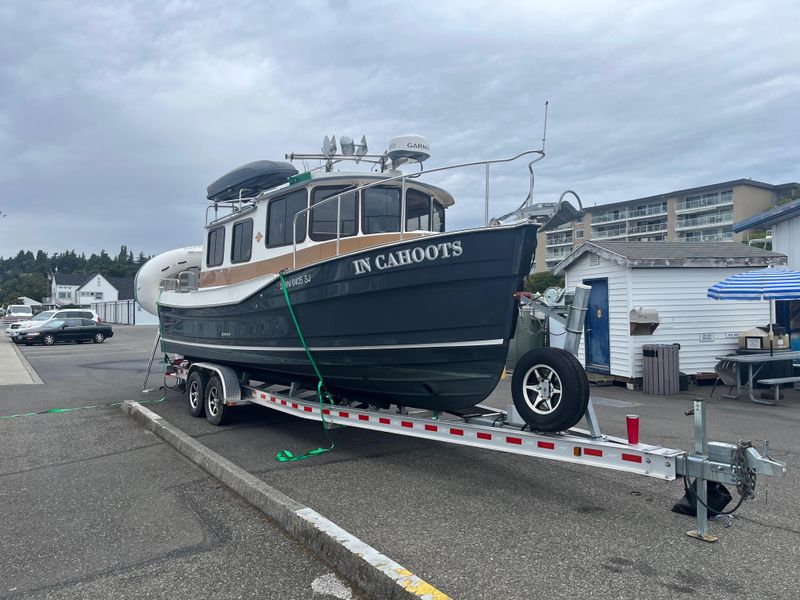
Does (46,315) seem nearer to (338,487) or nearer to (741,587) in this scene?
(338,487)

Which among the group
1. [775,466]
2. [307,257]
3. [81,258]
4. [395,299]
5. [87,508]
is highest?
[81,258]

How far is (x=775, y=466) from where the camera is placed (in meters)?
3.60

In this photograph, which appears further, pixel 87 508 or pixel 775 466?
pixel 87 508

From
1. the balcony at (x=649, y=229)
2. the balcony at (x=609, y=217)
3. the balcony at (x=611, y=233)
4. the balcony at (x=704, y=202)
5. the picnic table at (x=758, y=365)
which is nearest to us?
the picnic table at (x=758, y=365)

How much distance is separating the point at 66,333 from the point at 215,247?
22.2 meters

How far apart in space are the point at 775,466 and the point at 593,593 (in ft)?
4.80

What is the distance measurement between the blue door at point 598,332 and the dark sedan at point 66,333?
23.9m

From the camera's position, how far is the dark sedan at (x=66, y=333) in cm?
2636

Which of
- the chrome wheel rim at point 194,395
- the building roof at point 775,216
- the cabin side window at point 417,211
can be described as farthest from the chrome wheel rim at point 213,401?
the building roof at point 775,216

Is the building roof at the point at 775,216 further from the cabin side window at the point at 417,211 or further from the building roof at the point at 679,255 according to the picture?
the cabin side window at the point at 417,211

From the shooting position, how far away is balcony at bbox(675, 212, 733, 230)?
2731 inches

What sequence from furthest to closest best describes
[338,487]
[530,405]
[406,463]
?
[406,463], [338,487], [530,405]

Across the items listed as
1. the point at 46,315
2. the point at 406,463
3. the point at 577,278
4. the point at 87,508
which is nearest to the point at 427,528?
the point at 406,463

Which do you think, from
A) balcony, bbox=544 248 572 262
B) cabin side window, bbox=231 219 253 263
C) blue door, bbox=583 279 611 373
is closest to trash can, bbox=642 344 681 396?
blue door, bbox=583 279 611 373
